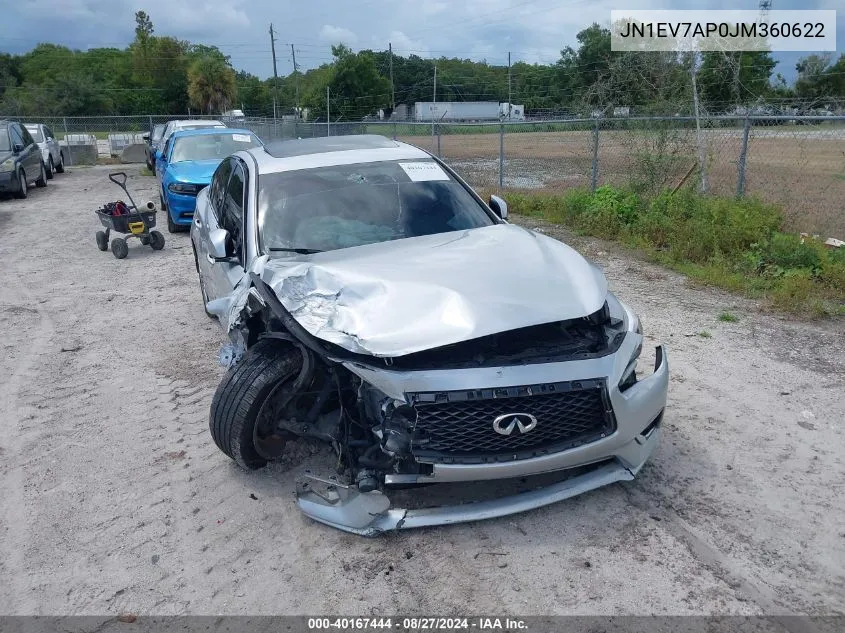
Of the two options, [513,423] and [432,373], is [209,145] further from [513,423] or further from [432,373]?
[513,423]

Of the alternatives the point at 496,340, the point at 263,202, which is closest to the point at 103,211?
the point at 263,202

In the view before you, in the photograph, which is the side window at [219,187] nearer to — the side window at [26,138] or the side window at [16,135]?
the side window at [16,135]

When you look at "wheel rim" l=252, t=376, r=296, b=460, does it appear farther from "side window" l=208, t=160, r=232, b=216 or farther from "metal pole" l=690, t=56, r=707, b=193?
"metal pole" l=690, t=56, r=707, b=193

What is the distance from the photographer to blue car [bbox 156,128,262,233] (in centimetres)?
1098

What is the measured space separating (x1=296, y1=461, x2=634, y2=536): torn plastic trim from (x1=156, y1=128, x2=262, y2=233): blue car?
8.48 meters

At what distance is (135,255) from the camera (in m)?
10.1

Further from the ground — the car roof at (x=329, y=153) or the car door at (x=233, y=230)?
the car roof at (x=329, y=153)

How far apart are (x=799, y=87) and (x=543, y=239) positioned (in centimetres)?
2949

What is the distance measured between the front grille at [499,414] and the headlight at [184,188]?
8.94 meters

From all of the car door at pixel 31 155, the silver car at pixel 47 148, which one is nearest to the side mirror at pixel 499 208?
the car door at pixel 31 155

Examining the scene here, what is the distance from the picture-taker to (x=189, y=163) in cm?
1148

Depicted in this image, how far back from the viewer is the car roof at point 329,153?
5.00 metres

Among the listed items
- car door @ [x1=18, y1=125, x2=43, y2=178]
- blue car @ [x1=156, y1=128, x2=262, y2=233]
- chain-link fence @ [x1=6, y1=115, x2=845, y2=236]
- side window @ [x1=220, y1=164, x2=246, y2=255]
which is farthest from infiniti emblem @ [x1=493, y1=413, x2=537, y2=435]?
car door @ [x1=18, y1=125, x2=43, y2=178]

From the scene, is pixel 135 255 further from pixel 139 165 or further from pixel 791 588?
pixel 139 165
